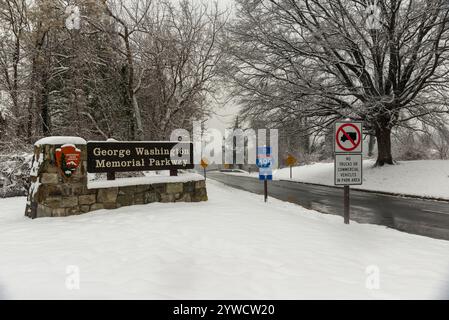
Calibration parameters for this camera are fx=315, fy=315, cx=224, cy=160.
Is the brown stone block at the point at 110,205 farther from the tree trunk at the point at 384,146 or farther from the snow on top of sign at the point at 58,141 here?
the tree trunk at the point at 384,146

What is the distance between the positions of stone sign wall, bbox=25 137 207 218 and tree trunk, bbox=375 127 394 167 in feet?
49.2

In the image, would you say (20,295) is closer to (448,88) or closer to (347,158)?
(347,158)

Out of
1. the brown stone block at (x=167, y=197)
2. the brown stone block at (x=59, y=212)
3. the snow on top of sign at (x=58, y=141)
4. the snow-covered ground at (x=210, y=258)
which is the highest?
the snow on top of sign at (x=58, y=141)

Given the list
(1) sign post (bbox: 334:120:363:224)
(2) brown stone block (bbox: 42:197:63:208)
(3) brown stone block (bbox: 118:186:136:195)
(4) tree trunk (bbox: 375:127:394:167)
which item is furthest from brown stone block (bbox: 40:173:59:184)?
(4) tree trunk (bbox: 375:127:394:167)

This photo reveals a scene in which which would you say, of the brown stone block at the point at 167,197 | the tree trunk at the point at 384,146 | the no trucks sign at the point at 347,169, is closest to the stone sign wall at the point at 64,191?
the brown stone block at the point at 167,197

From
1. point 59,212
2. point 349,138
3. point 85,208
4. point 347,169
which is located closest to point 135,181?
point 85,208

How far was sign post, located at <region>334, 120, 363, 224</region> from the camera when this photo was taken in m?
6.98

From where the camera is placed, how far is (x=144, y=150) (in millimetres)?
8172

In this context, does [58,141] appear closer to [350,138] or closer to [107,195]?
[107,195]

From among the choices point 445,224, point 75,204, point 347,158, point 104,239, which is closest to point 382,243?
point 347,158

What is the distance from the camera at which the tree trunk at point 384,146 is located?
58.7 feet

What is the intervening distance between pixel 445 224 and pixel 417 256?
3944 mm

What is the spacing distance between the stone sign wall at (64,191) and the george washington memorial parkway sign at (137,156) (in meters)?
0.30

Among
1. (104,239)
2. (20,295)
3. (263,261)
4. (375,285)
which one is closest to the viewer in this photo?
(20,295)
